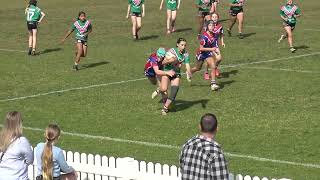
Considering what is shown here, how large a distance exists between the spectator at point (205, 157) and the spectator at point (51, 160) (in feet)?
6.46

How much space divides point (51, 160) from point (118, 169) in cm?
123

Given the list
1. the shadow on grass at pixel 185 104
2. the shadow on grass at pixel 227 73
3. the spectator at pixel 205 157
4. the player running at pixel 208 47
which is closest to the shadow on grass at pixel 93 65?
the shadow on grass at pixel 227 73

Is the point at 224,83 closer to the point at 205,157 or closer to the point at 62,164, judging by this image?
the point at 62,164

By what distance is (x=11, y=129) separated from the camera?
11.1 m

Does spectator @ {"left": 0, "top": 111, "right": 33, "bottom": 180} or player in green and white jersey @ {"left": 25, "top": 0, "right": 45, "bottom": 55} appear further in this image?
player in green and white jersey @ {"left": 25, "top": 0, "right": 45, "bottom": 55}

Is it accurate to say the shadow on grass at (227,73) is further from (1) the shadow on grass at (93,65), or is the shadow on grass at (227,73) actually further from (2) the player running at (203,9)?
(2) the player running at (203,9)

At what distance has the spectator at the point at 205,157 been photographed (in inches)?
383

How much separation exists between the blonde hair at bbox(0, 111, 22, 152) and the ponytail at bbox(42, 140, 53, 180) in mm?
388

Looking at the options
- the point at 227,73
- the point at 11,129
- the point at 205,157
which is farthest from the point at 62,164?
the point at 227,73

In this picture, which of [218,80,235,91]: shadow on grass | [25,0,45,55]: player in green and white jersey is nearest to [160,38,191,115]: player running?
[218,80,235,91]: shadow on grass

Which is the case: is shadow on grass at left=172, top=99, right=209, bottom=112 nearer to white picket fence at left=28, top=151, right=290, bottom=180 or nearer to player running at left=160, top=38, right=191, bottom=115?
player running at left=160, top=38, right=191, bottom=115

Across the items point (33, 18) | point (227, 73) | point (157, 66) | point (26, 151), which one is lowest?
point (227, 73)

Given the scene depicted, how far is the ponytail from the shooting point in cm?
1117

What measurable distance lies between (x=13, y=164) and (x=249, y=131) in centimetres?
827
